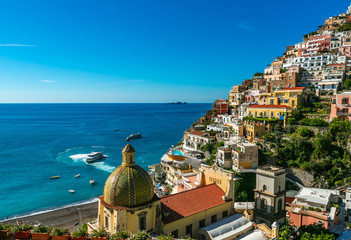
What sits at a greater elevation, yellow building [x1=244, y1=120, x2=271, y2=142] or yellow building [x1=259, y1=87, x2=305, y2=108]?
yellow building [x1=259, y1=87, x2=305, y2=108]

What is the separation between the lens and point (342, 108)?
1759 inches

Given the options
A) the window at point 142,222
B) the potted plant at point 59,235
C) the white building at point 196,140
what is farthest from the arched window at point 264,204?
the white building at point 196,140

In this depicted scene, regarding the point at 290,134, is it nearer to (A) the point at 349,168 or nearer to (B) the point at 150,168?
(A) the point at 349,168

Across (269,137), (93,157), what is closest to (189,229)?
(269,137)

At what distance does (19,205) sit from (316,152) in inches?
1995

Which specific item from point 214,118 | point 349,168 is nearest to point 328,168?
point 349,168

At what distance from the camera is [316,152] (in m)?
41.2

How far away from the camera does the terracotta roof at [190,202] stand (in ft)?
60.0

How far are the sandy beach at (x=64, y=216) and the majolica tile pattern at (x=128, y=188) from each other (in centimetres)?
2184

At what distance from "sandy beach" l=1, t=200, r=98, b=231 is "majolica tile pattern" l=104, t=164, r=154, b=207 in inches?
860

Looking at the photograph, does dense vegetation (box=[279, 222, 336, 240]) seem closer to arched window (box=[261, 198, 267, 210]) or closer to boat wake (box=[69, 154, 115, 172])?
arched window (box=[261, 198, 267, 210])

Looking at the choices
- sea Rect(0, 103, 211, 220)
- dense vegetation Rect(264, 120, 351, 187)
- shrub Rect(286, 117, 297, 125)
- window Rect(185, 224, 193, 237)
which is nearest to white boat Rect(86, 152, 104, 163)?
sea Rect(0, 103, 211, 220)

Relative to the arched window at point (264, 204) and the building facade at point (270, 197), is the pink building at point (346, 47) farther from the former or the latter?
the arched window at point (264, 204)

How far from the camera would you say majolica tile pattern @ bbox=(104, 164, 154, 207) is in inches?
647
